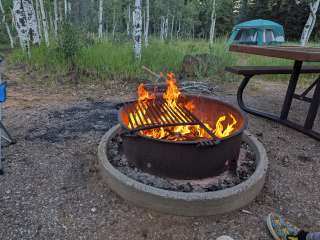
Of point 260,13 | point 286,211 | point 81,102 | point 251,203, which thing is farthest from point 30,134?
point 260,13

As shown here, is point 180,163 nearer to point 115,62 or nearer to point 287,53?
point 287,53

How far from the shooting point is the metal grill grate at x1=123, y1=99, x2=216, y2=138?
2.37 metres

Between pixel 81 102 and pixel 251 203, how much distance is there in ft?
11.1

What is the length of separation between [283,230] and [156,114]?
4.77 feet

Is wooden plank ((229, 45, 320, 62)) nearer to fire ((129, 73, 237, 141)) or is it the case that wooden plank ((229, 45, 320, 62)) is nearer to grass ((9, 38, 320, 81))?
fire ((129, 73, 237, 141))

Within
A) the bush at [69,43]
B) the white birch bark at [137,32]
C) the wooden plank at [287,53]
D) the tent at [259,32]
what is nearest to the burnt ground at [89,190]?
the wooden plank at [287,53]

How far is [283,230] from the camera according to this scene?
72.9 inches

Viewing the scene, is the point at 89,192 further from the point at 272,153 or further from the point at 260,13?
the point at 260,13

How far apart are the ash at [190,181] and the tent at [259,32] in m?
18.6

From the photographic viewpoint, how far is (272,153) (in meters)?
3.09

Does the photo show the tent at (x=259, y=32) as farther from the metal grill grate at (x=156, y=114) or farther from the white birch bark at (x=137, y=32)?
the metal grill grate at (x=156, y=114)

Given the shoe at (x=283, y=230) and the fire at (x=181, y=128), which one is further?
the fire at (x=181, y=128)

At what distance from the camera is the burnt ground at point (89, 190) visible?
1.92 m

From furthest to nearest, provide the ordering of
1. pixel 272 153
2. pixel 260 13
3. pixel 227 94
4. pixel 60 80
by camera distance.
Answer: pixel 260 13
pixel 60 80
pixel 227 94
pixel 272 153
